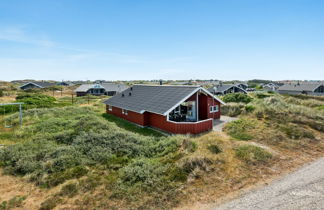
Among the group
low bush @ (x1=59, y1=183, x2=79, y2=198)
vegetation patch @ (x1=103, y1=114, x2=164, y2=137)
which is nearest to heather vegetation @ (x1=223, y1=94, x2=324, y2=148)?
vegetation patch @ (x1=103, y1=114, x2=164, y2=137)

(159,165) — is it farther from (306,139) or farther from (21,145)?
(306,139)

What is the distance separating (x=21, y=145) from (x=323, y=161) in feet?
68.8

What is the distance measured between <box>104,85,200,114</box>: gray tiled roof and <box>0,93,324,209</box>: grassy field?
2.68 m

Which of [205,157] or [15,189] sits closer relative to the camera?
[15,189]

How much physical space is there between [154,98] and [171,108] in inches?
166

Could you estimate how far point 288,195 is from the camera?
28.9ft

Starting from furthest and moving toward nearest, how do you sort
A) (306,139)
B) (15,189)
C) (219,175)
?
(306,139) < (219,175) < (15,189)

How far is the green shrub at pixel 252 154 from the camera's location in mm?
12594

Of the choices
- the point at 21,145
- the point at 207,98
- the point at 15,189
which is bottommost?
the point at 15,189

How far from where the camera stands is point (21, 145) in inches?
576

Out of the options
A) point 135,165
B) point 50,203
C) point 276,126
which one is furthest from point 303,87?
point 50,203

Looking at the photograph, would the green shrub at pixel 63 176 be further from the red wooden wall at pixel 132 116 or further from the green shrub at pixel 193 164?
the red wooden wall at pixel 132 116

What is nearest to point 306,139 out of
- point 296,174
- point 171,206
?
point 296,174

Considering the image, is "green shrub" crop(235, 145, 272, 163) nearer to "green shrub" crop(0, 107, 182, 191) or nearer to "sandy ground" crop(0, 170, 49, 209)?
"green shrub" crop(0, 107, 182, 191)
